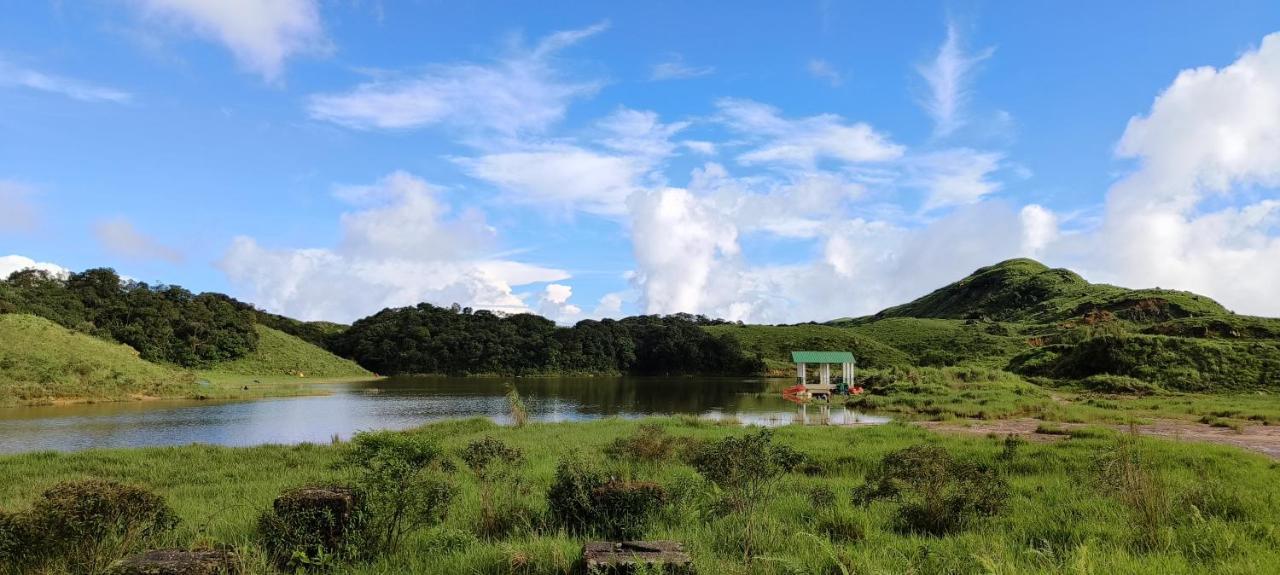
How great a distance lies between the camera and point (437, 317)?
354ft

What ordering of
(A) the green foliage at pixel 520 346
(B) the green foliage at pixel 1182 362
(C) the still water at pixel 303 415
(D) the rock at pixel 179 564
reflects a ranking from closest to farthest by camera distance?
(D) the rock at pixel 179 564
(C) the still water at pixel 303 415
(B) the green foliage at pixel 1182 362
(A) the green foliage at pixel 520 346

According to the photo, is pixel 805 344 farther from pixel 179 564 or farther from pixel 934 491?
pixel 179 564

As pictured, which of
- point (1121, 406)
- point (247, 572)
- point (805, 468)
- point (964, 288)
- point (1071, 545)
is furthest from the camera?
point (964, 288)

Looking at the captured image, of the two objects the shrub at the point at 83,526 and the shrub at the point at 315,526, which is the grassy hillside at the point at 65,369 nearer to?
the shrub at the point at 83,526

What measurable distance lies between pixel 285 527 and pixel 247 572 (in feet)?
3.46

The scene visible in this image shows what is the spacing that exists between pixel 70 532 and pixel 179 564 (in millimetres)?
1666

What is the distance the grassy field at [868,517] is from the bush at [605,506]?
0.25 meters

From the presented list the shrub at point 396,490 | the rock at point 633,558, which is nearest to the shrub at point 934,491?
the rock at point 633,558

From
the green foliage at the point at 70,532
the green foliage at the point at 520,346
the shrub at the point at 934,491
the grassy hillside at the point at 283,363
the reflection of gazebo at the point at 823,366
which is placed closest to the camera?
the green foliage at the point at 70,532

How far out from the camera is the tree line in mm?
65000

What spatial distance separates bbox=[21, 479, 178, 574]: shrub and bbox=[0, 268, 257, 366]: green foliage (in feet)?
220

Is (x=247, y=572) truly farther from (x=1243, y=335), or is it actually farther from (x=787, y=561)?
(x=1243, y=335)

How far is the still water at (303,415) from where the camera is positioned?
909 inches

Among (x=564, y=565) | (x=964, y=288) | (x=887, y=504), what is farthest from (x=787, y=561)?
(x=964, y=288)
